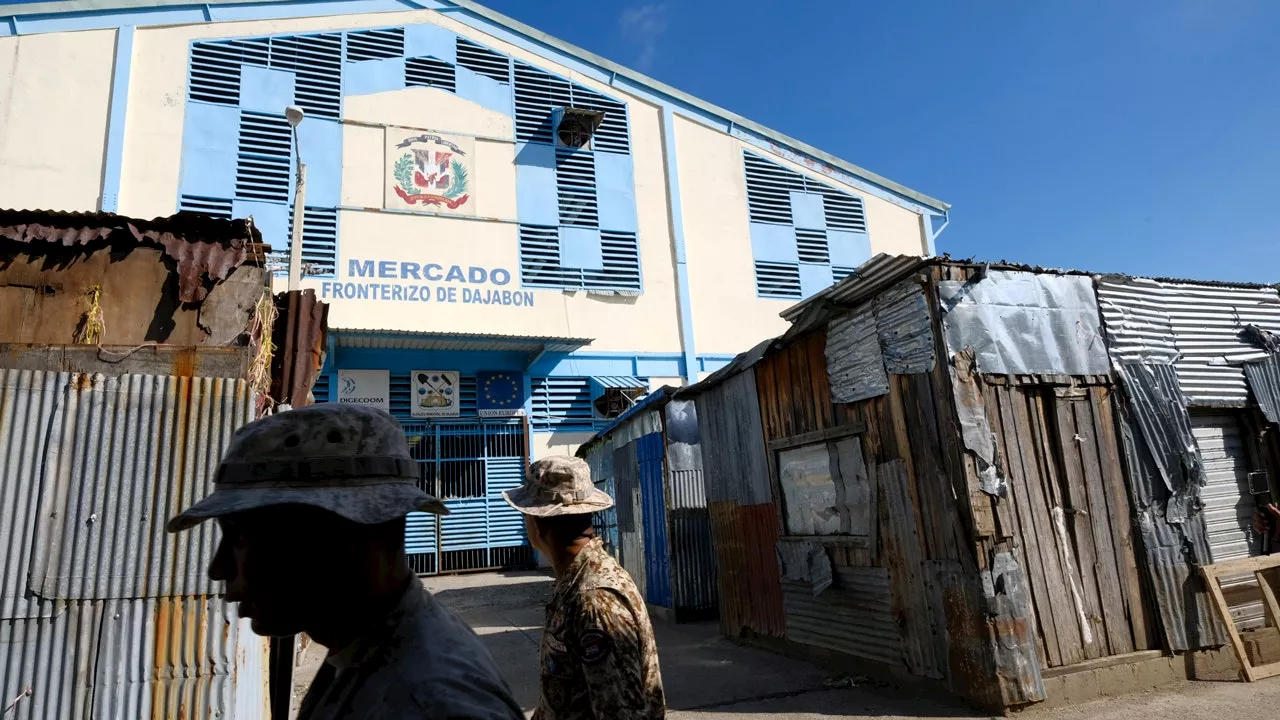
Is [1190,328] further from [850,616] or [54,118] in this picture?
[54,118]

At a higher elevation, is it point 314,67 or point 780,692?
point 314,67

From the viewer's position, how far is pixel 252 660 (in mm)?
4586

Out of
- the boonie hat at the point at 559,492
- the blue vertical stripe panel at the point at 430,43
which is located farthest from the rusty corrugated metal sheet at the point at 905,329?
the blue vertical stripe panel at the point at 430,43

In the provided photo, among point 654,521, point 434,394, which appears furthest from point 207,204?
point 654,521

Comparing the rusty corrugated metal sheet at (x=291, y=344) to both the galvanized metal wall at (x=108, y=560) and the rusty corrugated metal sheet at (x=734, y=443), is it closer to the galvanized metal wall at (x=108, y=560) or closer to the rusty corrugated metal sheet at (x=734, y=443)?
the galvanized metal wall at (x=108, y=560)

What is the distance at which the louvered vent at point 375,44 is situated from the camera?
59.0 feet

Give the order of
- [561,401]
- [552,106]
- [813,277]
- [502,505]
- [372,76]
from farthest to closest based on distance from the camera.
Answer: [813,277] → [552,106] → [372,76] → [561,401] → [502,505]

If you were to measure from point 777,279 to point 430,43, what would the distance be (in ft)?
37.8

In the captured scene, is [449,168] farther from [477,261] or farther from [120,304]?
[120,304]

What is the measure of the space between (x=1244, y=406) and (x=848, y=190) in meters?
15.9

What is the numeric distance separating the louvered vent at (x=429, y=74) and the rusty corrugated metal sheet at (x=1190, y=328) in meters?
16.5

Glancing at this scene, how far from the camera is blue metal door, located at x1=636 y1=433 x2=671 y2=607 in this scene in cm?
1066

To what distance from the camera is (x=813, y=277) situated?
20656 mm

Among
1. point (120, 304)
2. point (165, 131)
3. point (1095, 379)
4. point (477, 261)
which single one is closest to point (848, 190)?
point (477, 261)
